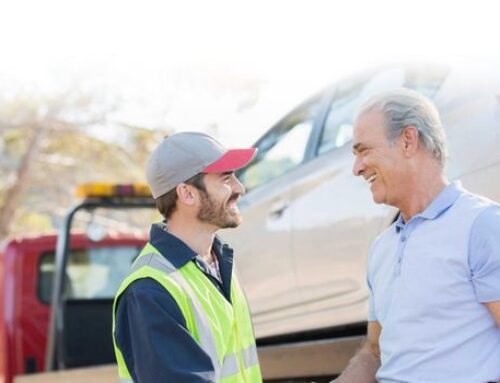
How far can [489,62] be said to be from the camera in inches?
132

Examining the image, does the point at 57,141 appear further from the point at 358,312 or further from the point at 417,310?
the point at 417,310

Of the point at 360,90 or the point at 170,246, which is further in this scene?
the point at 360,90

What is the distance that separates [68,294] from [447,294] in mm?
5417

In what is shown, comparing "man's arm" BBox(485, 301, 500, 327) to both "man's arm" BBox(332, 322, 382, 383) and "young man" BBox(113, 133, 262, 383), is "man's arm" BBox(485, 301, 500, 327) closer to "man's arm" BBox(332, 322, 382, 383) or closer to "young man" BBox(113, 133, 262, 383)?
"man's arm" BBox(332, 322, 382, 383)

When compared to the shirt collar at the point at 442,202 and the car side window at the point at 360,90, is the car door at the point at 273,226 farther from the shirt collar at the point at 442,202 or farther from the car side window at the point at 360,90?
the shirt collar at the point at 442,202

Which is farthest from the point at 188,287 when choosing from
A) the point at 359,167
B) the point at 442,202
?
the point at 442,202

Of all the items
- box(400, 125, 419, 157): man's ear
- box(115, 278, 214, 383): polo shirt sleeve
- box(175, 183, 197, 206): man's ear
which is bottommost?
box(115, 278, 214, 383): polo shirt sleeve

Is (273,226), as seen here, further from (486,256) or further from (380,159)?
(486,256)

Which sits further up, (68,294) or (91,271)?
(91,271)

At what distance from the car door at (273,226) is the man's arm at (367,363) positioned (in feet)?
4.93

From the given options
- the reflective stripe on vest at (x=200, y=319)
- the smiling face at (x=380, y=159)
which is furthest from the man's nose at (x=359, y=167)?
the reflective stripe on vest at (x=200, y=319)

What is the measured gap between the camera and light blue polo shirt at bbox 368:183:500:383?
226 cm

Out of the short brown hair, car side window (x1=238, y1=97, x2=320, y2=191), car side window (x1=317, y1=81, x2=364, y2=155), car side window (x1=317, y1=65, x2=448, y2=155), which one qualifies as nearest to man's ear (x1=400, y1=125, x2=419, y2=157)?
the short brown hair

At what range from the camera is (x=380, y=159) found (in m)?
2.49
